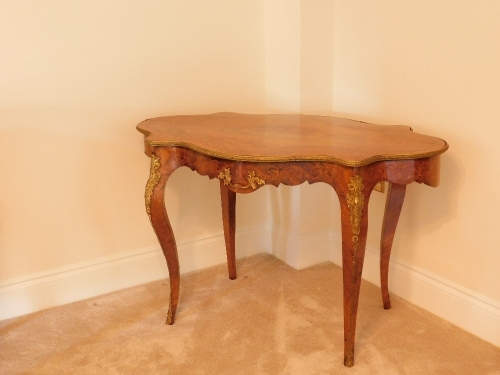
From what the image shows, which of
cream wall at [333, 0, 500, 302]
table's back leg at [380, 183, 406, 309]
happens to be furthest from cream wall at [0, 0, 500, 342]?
table's back leg at [380, 183, 406, 309]

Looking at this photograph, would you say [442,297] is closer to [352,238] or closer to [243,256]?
[352,238]

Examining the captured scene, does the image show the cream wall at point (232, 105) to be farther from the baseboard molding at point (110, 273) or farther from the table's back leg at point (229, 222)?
the table's back leg at point (229, 222)

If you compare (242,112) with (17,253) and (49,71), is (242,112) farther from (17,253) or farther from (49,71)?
(17,253)

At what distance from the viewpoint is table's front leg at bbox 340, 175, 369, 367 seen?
1453 millimetres

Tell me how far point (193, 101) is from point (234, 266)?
74cm

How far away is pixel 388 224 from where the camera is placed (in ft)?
6.27

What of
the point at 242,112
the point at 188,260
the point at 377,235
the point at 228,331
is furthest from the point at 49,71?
the point at 377,235

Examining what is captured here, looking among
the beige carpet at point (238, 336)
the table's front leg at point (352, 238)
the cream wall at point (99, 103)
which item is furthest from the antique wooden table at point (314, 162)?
the cream wall at point (99, 103)

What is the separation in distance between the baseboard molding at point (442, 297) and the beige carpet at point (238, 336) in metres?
0.04

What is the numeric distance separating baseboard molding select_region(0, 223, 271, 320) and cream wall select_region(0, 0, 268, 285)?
0.10 feet

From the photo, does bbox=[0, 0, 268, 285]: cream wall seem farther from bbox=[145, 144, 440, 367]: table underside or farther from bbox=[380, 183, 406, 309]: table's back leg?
bbox=[380, 183, 406, 309]: table's back leg

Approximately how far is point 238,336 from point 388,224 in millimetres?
663

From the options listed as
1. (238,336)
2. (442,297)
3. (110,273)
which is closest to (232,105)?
(110,273)

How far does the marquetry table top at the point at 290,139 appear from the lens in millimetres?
1485
